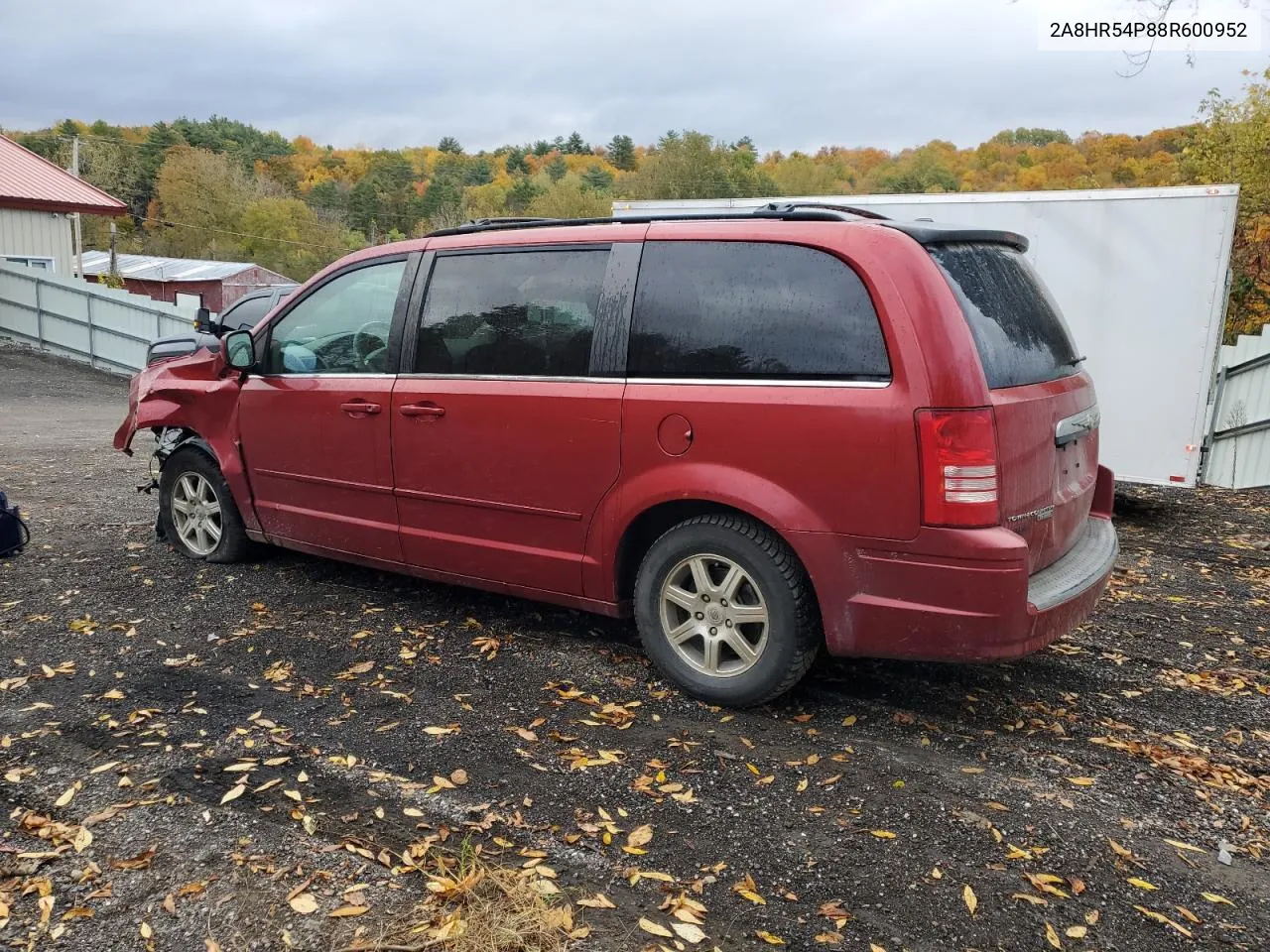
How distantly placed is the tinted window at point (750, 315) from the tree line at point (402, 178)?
4371cm

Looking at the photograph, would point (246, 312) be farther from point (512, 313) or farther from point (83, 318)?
point (512, 313)

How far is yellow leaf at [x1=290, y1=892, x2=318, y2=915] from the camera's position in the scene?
2721 millimetres

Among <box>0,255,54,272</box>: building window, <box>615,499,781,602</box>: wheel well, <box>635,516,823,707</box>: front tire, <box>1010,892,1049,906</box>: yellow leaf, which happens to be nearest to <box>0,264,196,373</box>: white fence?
<box>0,255,54,272</box>: building window

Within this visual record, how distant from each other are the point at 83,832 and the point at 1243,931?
3.40 m

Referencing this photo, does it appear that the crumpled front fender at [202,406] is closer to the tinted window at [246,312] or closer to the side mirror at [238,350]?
the side mirror at [238,350]

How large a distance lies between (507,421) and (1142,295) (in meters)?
5.81

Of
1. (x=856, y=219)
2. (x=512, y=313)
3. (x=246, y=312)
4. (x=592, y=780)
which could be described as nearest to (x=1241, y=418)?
(x=856, y=219)

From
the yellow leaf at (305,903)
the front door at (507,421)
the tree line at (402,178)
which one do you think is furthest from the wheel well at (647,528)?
the tree line at (402,178)

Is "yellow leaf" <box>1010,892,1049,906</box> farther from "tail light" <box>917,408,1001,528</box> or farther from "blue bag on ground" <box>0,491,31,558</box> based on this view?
"blue bag on ground" <box>0,491,31,558</box>

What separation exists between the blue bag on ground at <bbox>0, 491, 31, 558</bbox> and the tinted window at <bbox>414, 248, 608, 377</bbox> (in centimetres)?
321

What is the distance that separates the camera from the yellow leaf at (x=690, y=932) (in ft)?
8.62

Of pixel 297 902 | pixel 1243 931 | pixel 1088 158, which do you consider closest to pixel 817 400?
pixel 1243 931

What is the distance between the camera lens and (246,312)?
1335 centimetres

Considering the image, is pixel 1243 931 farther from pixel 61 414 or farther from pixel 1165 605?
pixel 61 414
